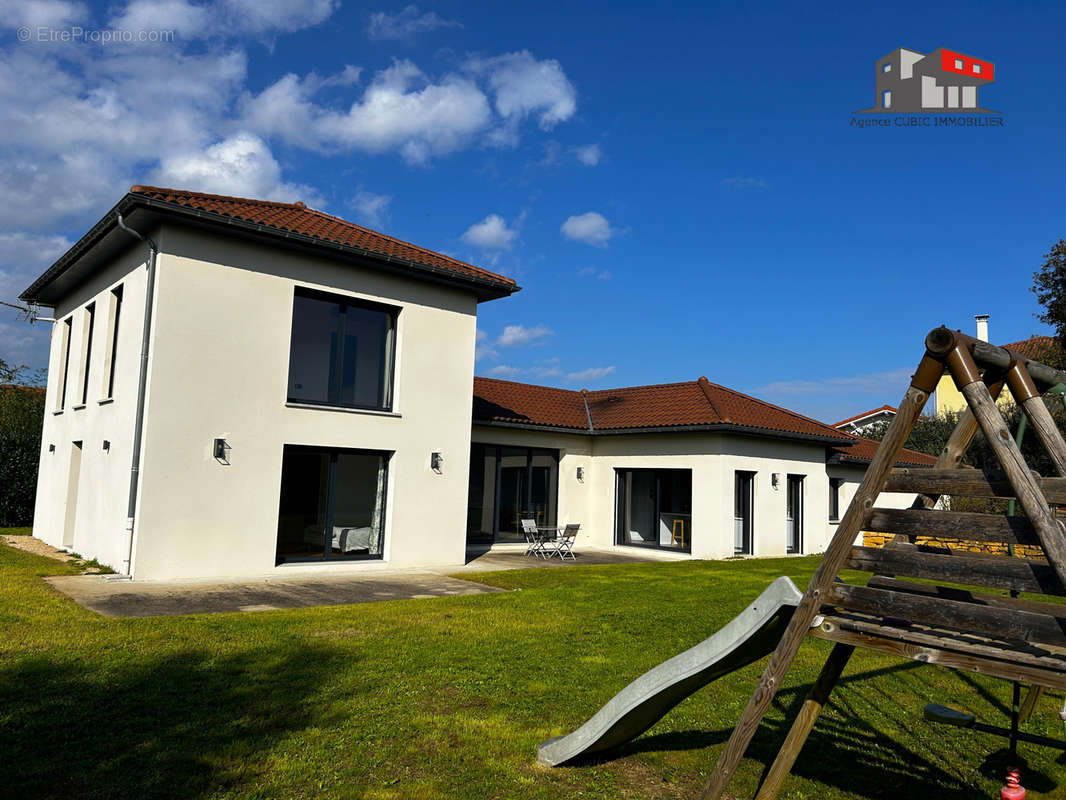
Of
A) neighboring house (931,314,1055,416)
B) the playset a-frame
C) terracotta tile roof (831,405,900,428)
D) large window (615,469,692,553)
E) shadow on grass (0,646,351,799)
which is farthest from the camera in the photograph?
terracotta tile roof (831,405,900,428)

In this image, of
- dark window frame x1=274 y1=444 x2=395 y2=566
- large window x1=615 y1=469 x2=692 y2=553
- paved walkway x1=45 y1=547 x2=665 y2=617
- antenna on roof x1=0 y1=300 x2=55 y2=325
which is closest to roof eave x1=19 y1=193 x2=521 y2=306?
antenna on roof x1=0 y1=300 x2=55 y2=325

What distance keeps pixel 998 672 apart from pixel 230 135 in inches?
597

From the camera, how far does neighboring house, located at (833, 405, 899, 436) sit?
3900 cm

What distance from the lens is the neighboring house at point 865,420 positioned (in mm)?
39000

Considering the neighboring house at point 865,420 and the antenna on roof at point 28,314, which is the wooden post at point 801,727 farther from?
the neighboring house at point 865,420

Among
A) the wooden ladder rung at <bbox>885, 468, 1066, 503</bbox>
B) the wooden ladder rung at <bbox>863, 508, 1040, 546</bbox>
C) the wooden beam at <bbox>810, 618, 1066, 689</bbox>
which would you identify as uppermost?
the wooden ladder rung at <bbox>885, 468, 1066, 503</bbox>

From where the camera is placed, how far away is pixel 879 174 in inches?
606

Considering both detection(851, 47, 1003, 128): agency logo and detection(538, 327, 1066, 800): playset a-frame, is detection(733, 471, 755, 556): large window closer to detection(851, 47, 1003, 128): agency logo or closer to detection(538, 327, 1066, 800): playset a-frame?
detection(851, 47, 1003, 128): agency logo

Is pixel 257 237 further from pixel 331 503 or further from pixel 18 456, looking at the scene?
pixel 18 456

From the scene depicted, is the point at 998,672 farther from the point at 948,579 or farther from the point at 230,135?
the point at 230,135

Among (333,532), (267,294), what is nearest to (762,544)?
(333,532)

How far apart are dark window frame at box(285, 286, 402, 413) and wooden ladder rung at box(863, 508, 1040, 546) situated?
11.2m

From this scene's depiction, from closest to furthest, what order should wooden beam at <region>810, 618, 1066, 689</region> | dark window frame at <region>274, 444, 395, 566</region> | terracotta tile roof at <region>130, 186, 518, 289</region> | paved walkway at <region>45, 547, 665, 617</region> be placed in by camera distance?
wooden beam at <region>810, 618, 1066, 689</region>, paved walkway at <region>45, 547, 665, 617</region>, terracotta tile roof at <region>130, 186, 518, 289</region>, dark window frame at <region>274, 444, 395, 566</region>

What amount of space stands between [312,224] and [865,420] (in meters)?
34.9
